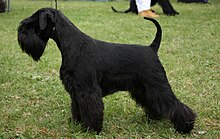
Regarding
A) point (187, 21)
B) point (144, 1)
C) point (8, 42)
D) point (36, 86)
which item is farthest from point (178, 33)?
point (36, 86)

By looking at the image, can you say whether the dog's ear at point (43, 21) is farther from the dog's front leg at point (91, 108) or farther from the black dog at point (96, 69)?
the dog's front leg at point (91, 108)

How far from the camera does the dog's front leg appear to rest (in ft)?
12.7

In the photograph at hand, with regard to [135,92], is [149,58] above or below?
above

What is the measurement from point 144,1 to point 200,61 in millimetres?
6350

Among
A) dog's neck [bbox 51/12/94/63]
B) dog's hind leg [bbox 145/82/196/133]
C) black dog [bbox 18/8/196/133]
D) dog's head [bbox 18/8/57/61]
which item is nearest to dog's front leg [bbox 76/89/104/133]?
black dog [bbox 18/8/196/133]

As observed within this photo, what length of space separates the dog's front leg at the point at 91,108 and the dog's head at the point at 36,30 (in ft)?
2.37

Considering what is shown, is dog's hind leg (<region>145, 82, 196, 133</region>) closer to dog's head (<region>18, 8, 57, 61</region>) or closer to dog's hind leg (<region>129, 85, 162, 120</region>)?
dog's hind leg (<region>129, 85, 162, 120</region>)

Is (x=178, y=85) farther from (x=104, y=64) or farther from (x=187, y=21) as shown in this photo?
(x=187, y=21)

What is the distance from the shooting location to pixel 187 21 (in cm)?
1269

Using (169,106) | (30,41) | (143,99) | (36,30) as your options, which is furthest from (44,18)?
(169,106)

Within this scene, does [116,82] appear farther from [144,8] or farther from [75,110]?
[144,8]

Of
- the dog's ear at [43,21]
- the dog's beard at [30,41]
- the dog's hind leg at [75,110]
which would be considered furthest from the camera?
the dog's hind leg at [75,110]

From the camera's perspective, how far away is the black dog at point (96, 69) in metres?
3.87

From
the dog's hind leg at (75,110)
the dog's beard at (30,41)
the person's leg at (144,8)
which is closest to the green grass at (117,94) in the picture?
the dog's hind leg at (75,110)
